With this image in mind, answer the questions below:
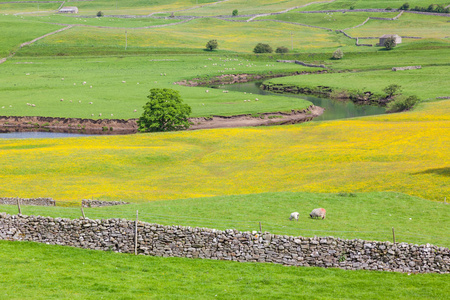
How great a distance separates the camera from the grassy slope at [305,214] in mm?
30734

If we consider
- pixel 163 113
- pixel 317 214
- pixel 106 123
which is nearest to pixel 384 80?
pixel 106 123

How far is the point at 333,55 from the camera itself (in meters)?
198

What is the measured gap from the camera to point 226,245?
2812 cm

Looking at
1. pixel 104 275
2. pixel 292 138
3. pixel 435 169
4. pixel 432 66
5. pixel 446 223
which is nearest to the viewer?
pixel 104 275

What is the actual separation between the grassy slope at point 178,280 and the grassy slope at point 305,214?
3.68m

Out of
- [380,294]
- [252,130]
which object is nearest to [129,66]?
[252,130]

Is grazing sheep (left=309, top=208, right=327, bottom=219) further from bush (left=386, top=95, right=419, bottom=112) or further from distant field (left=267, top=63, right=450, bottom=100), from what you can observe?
distant field (left=267, top=63, right=450, bottom=100)

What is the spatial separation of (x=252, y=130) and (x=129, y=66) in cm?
10505

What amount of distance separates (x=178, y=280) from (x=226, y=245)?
11.5ft

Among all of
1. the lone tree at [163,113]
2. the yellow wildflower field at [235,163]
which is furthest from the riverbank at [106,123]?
the yellow wildflower field at [235,163]

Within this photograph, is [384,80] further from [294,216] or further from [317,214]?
[294,216]

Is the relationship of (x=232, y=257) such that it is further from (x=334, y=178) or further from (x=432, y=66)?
(x=432, y=66)

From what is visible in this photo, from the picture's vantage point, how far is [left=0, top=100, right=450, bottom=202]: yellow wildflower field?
157ft

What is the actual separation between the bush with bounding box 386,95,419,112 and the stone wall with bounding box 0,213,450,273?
90.2 metres
